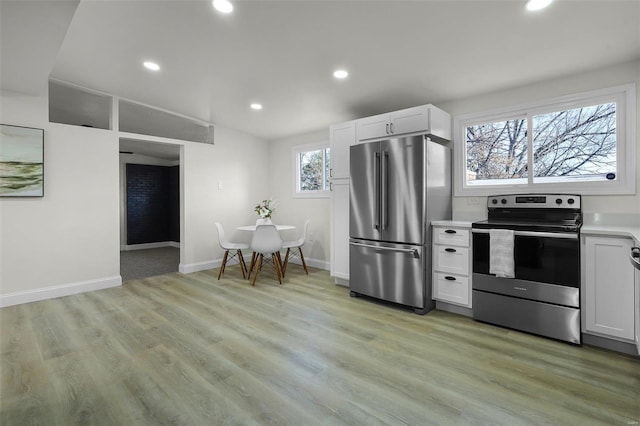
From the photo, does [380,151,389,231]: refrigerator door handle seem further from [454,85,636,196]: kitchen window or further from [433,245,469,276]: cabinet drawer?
[454,85,636,196]: kitchen window

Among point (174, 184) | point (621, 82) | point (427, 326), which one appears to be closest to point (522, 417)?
point (427, 326)

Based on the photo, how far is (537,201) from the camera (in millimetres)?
2971

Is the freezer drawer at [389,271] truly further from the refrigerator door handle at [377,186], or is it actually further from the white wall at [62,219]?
the white wall at [62,219]

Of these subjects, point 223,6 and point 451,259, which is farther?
point 451,259

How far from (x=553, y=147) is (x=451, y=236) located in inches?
54.0

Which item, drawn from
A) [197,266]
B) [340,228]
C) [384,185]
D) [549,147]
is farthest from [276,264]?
[549,147]

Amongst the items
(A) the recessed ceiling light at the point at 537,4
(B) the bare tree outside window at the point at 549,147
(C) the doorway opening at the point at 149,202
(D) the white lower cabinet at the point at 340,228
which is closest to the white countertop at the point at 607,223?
(B) the bare tree outside window at the point at 549,147

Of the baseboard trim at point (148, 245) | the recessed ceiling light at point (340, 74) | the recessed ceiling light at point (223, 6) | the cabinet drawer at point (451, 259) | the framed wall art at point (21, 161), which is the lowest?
the baseboard trim at point (148, 245)

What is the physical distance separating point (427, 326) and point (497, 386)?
3.17 ft

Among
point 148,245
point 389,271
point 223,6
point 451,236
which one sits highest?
point 223,6

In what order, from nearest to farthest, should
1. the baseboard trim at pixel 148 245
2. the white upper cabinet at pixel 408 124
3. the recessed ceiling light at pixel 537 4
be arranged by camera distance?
the recessed ceiling light at pixel 537 4 < the white upper cabinet at pixel 408 124 < the baseboard trim at pixel 148 245

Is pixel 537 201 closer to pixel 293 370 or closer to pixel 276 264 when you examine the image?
pixel 293 370

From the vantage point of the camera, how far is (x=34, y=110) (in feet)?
11.8

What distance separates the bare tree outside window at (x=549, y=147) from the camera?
9.47 feet
